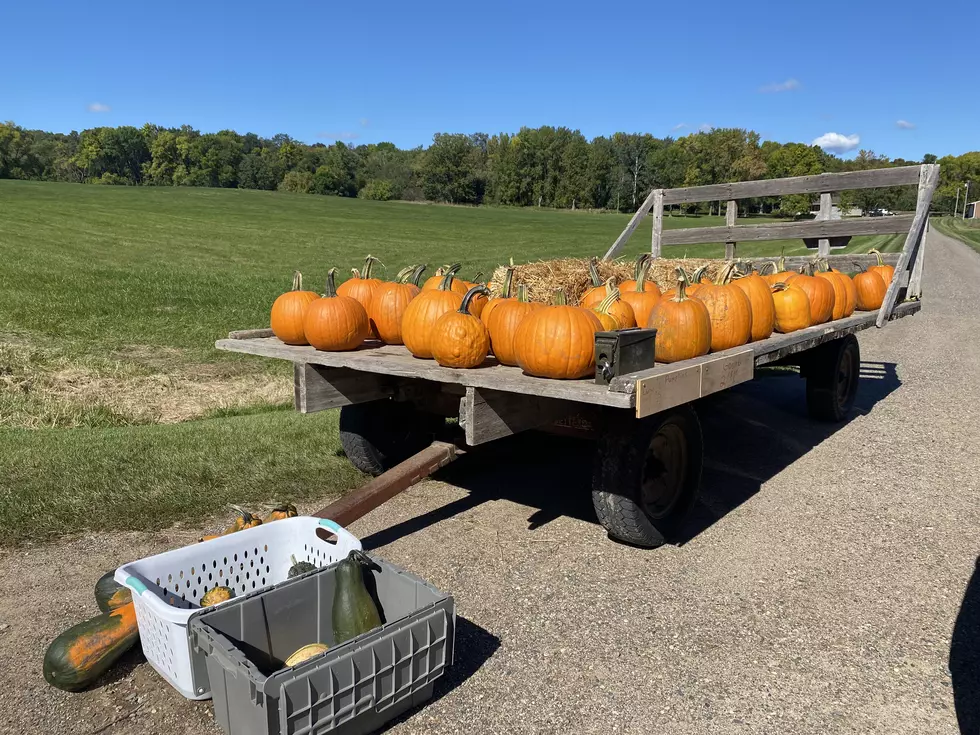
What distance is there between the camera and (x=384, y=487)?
13.4 feet

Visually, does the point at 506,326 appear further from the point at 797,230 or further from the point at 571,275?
the point at 797,230

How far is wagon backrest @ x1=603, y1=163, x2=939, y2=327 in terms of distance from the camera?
7094mm

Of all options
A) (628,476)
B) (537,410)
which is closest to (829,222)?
(628,476)

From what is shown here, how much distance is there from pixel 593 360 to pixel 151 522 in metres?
2.84

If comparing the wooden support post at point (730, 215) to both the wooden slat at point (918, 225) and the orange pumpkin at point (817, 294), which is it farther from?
the orange pumpkin at point (817, 294)

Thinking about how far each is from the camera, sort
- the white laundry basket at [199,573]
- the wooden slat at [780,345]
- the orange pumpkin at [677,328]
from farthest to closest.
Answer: the orange pumpkin at [677,328], the wooden slat at [780,345], the white laundry basket at [199,573]

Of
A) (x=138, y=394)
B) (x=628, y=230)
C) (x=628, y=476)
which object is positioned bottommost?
(x=138, y=394)

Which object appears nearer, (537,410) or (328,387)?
(537,410)

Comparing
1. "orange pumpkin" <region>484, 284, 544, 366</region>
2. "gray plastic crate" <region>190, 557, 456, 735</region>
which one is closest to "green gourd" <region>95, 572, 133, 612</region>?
"gray plastic crate" <region>190, 557, 456, 735</region>

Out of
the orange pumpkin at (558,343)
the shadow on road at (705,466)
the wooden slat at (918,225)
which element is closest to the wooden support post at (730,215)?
the shadow on road at (705,466)

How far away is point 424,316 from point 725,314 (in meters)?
1.84

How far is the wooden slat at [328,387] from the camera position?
4.23 meters

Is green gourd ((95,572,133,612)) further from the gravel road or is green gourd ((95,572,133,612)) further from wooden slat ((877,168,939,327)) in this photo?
wooden slat ((877,168,939,327))

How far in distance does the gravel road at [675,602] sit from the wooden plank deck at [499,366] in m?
1.05
